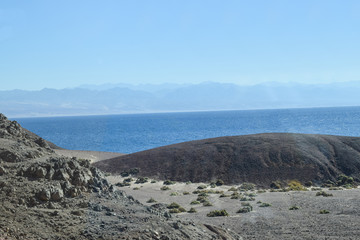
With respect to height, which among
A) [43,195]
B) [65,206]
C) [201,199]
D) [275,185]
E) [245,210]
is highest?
[43,195]

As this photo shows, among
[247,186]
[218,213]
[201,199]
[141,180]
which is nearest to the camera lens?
[218,213]

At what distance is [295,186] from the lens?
1551 inches

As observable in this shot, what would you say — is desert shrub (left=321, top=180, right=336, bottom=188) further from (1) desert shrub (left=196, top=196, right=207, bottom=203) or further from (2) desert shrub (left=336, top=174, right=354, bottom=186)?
(1) desert shrub (left=196, top=196, right=207, bottom=203)

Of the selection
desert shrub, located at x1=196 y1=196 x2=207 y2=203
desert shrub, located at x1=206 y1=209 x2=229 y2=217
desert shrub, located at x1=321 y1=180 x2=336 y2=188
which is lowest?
desert shrub, located at x1=321 y1=180 x2=336 y2=188

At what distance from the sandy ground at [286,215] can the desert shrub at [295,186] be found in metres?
3.85

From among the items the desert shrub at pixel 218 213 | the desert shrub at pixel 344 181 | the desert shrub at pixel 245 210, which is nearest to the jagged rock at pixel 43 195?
the desert shrub at pixel 218 213

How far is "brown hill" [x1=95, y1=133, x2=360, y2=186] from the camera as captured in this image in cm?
4409

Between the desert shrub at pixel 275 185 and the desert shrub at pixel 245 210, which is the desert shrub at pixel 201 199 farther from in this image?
the desert shrub at pixel 275 185

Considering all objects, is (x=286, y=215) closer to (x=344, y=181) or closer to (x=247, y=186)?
(x=247, y=186)

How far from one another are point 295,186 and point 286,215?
16097mm

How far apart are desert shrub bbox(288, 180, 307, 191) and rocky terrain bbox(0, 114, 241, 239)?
22.5 m

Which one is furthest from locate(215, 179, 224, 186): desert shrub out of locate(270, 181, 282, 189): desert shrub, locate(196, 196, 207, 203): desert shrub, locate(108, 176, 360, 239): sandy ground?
locate(196, 196, 207, 203): desert shrub

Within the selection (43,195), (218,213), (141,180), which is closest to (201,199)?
(218,213)

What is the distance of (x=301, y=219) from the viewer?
75.0 feet
